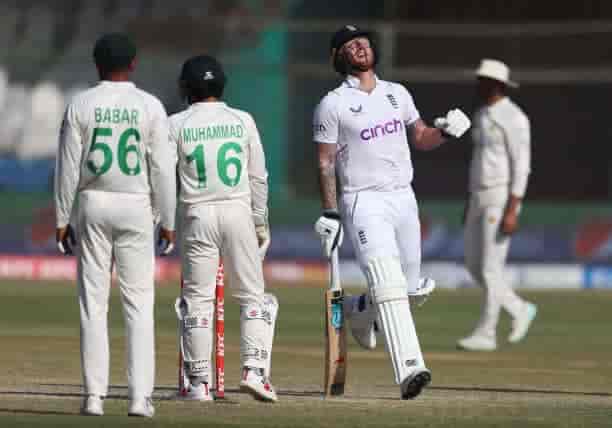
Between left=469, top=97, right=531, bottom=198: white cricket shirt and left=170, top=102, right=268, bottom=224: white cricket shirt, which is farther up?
left=170, top=102, right=268, bottom=224: white cricket shirt

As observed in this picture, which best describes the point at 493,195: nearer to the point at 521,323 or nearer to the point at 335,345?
the point at 521,323

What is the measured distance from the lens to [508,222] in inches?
583

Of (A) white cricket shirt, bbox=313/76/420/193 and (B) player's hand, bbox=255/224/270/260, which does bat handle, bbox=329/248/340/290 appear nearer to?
(A) white cricket shirt, bbox=313/76/420/193

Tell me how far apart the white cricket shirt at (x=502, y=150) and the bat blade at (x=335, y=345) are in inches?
198

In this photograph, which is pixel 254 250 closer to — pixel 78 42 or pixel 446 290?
pixel 446 290

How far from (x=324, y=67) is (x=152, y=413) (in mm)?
19428

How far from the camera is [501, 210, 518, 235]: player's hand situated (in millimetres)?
14734

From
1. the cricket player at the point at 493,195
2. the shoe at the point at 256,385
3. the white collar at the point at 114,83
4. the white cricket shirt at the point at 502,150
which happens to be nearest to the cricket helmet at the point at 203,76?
the white collar at the point at 114,83

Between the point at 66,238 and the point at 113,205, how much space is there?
316 mm

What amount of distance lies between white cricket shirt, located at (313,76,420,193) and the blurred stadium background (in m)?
15.8

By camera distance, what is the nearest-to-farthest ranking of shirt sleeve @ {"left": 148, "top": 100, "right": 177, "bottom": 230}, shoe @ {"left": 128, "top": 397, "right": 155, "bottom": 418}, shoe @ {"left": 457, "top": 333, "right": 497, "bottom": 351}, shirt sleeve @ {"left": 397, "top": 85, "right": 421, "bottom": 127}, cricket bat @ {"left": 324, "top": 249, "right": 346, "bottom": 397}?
1. shoe @ {"left": 128, "top": 397, "right": 155, "bottom": 418}
2. shirt sleeve @ {"left": 148, "top": 100, "right": 177, "bottom": 230}
3. cricket bat @ {"left": 324, "top": 249, "right": 346, "bottom": 397}
4. shirt sleeve @ {"left": 397, "top": 85, "right": 421, "bottom": 127}
5. shoe @ {"left": 457, "top": 333, "right": 497, "bottom": 351}

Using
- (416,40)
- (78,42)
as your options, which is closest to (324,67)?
(416,40)

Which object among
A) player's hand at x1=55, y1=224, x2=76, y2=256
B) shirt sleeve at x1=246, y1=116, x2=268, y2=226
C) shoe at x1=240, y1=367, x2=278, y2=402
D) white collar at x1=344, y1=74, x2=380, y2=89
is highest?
white collar at x1=344, y1=74, x2=380, y2=89

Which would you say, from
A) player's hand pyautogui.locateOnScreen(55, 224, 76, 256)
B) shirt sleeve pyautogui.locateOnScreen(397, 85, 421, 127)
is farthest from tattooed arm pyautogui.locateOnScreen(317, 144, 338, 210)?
player's hand pyautogui.locateOnScreen(55, 224, 76, 256)
